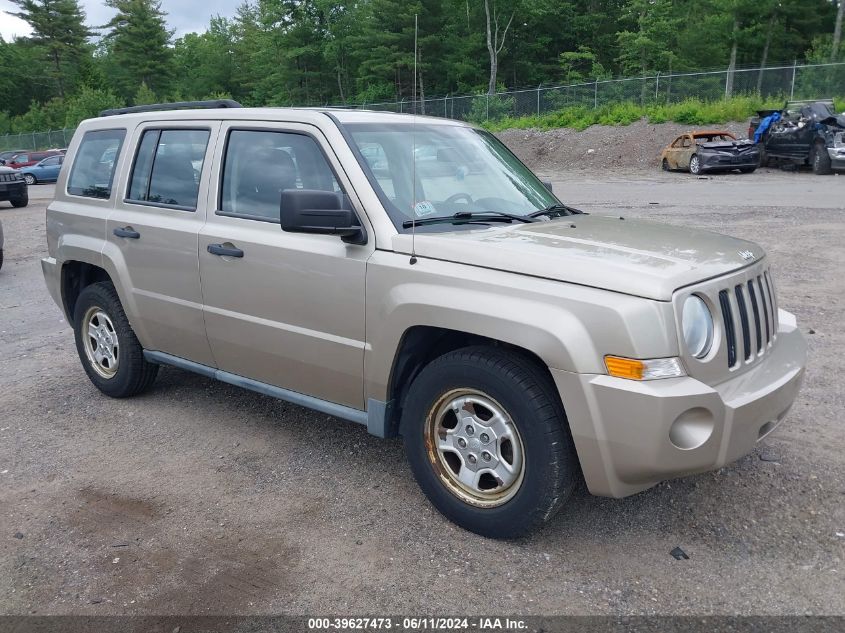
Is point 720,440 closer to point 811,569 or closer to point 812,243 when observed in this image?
point 811,569

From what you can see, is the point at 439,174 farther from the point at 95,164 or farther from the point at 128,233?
the point at 95,164

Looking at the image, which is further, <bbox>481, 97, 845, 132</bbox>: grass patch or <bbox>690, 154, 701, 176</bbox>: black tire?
<bbox>481, 97, 845, 132</bbox>: grass patch

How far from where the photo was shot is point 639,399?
292 centimetres

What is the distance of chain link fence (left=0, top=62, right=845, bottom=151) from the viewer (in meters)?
31.6

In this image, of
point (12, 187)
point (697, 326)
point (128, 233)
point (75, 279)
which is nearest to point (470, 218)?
point (697, 326)

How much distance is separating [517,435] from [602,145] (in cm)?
2997

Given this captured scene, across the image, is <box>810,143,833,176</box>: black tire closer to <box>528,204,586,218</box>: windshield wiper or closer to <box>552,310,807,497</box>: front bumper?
<box>528,204,586,218</box>: windshield wiper

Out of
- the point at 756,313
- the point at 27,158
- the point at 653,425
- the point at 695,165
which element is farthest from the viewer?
the point at 27,158

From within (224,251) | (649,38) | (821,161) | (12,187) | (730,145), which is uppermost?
(649,38)

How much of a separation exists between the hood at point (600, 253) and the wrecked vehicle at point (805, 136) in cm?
2030

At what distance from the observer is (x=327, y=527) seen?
146 inches

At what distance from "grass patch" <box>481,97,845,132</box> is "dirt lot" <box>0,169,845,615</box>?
1095 inches

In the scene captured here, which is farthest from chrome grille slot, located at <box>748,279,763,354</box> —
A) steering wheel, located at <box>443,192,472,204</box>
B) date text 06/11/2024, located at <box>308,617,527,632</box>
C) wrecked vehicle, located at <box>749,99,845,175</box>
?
wrecked vehicle, located at <box>749,99,845,175</box>

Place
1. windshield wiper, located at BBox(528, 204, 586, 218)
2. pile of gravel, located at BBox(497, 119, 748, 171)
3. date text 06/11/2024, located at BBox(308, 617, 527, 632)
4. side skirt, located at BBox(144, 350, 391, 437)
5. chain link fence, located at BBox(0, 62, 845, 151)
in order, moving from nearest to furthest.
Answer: date text 06/11/2024, located at BBox(308, 617, 527, 632), side skirt, located at BBox(144, 350, 391, 437), windshield wiper, located at BBox(528, 204, 586, 218), pile of gravel, located at BBox(497, 119, 748, 171), chain link fence, located at BBox(0, 62, 845, 151)
